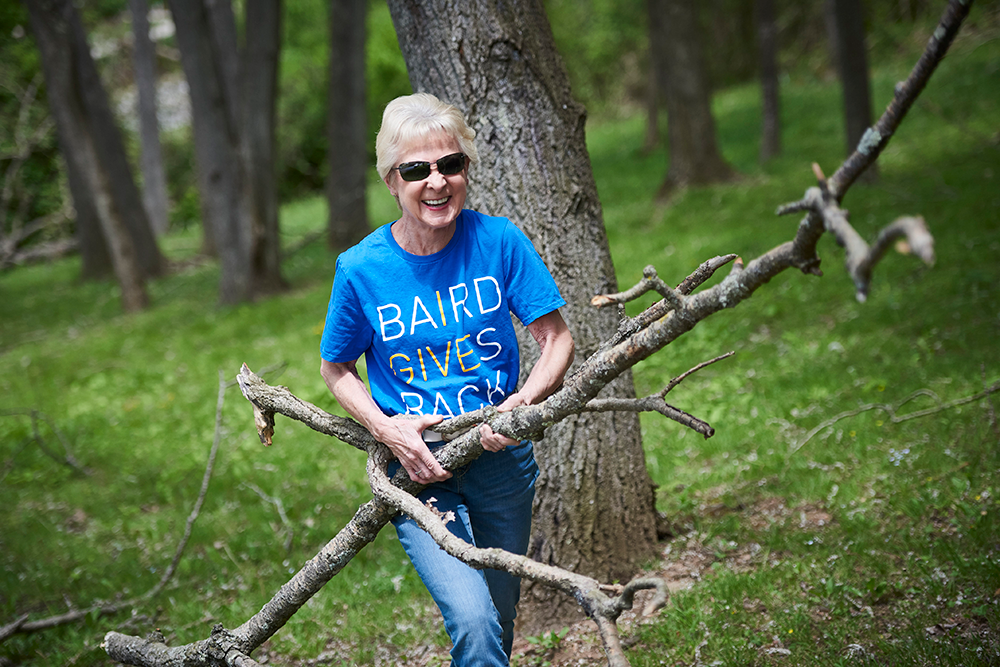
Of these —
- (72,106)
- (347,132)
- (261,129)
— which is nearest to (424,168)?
(261,129)

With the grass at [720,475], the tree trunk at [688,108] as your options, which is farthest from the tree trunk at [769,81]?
the grass at [720,475]

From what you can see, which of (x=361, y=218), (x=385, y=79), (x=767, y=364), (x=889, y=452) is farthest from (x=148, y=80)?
(x=889, y=452)

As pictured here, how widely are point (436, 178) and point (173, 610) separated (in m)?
3.25

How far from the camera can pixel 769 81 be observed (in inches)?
534

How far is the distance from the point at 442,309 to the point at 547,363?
0.38 meters

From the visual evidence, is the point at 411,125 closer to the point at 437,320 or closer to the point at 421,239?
the point at 421,239

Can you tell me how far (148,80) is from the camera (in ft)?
81.1

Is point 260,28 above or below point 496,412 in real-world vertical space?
above

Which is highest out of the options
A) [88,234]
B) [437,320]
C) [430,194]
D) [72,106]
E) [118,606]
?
[72,106]

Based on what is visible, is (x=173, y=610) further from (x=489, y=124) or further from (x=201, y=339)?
(x=201, y=339)

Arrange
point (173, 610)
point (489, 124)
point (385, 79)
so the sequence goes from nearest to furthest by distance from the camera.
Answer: point (489, 124), point (173, 610), point (385, 79)

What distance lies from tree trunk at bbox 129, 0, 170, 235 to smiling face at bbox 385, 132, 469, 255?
24.2 metres

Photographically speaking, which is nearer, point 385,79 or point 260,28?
point 260,28

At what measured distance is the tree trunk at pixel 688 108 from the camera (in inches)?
489
